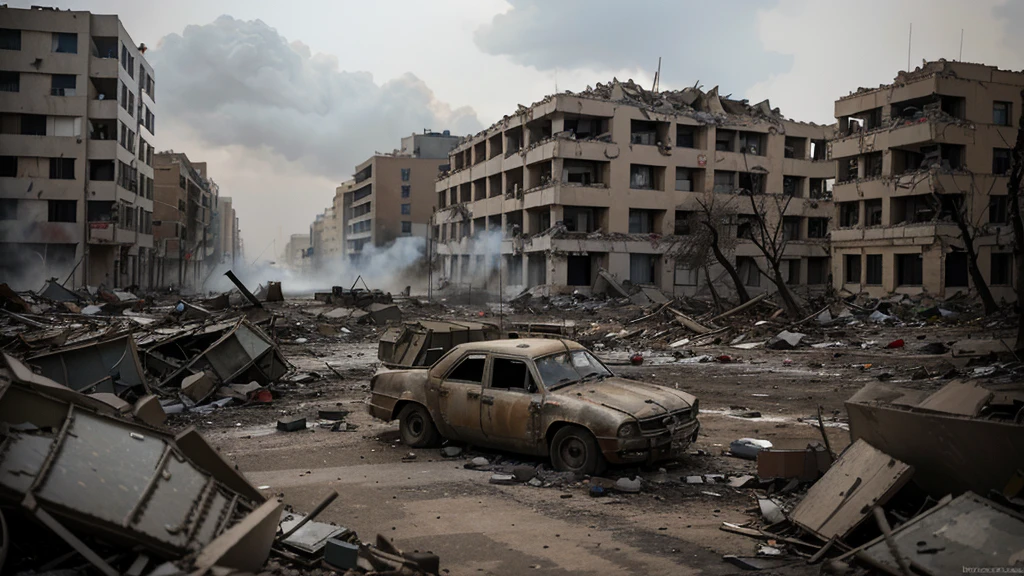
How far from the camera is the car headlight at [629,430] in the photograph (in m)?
8.20

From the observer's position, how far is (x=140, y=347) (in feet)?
47.6

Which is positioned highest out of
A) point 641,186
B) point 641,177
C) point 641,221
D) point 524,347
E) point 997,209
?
point 641,177

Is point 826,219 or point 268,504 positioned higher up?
point 826,219

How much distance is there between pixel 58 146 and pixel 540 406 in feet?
162

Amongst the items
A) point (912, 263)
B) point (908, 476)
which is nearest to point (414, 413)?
point (908, 476)

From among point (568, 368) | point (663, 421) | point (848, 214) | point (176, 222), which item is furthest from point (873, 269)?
point (176, 222)

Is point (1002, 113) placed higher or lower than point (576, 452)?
higher

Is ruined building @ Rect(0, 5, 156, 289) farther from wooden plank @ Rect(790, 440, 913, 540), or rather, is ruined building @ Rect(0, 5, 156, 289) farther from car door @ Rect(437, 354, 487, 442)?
wooden plank @ Rect(790, 440, 913, 540)

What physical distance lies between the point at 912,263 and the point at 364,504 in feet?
134

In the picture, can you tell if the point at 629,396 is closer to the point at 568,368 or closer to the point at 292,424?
the point at 568,368

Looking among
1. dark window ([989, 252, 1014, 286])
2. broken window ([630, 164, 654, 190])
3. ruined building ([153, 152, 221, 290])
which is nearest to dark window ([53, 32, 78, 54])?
ruined building ([153, 152, 221, 290])

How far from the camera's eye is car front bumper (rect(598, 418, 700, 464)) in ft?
26.9

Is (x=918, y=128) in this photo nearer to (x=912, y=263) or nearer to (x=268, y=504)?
(x=912, y=263)

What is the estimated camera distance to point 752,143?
178ft
